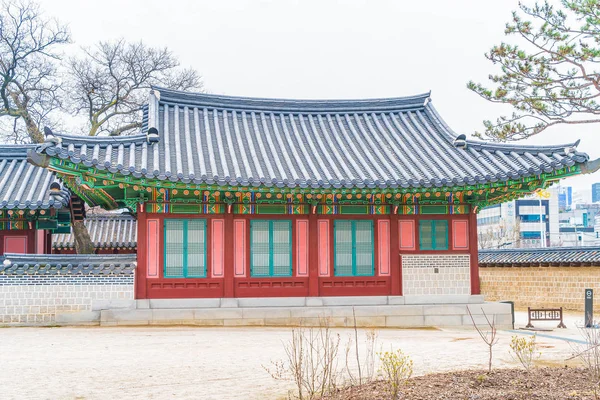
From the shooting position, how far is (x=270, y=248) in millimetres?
17469

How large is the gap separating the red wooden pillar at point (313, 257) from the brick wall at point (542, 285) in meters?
13.4

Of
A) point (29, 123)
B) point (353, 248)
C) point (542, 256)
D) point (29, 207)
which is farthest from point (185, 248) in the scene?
point (542, 256)

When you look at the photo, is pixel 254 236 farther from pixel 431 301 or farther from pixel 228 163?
pixel 431 301

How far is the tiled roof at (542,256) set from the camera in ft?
84.5

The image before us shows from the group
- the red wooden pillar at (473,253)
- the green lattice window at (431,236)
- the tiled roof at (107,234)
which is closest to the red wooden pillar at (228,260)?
the green lattice window at (431,236)

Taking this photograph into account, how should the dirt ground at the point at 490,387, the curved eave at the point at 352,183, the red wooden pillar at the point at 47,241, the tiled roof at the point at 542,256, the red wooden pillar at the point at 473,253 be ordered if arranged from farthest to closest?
the tiled roof at the point at 542,256 → the red wooden pillar at the point at 47,241 → the red wooden pillar at the point at 473,253 → the curved eave at the point at 352,183 → the dirt ground at the point at 490,387

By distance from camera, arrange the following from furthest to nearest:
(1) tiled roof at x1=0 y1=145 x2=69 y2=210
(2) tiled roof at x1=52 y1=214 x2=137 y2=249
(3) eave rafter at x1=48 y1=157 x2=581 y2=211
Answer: (2) tiled roof at x1=52 y1=214 x2=137 y2=249 → (1) tiled roof at x1=0 y1=145 x2=69 y2=210 → (3) eave rafter at x1=48 y1=157 x2=581 y2=211

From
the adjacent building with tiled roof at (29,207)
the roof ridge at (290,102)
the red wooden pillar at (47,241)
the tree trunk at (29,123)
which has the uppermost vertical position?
the tree trunk at (29,123)

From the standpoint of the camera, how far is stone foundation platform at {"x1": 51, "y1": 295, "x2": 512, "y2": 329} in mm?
16406

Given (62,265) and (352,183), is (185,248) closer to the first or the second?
(62,265)

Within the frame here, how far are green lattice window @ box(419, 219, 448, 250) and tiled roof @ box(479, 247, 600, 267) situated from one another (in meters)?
10.3

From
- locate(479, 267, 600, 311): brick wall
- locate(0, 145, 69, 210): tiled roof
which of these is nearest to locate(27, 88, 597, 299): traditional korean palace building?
locate(0, 145, 69, 210): tiled roof

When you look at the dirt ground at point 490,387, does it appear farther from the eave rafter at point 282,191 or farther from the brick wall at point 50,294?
the brick wall at point 50,294

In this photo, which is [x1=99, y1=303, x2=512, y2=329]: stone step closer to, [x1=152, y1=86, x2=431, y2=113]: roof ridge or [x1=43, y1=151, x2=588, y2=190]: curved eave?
[x1=43, y1=151, x2=588, y2=190]: curved eave
